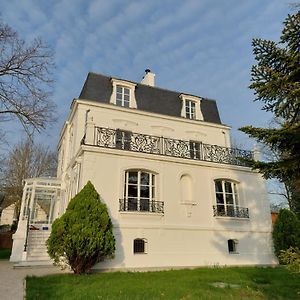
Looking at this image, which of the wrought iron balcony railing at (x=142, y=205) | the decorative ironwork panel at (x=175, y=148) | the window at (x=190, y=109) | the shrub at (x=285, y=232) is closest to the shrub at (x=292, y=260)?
the wrought iron balcony railing at (x=142, y=205)

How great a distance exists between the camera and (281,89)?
18.8 ft

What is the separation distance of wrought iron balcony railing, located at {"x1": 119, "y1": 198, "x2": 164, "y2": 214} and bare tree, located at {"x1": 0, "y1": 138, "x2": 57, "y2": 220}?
16.8 meters

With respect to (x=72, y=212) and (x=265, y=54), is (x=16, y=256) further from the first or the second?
(x=265, y=54)

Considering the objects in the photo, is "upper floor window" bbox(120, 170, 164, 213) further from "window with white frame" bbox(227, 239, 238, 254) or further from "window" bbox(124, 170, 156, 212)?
"window with white frame" bbox(227, 239, 238, 254)

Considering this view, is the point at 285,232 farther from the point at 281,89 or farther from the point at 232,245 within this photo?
the point at 281,89

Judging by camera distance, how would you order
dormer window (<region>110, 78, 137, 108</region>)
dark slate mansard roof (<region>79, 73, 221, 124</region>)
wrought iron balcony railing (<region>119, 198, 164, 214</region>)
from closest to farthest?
wrought iron balcony railing (<region>119, 198, 164, 214</region>)
dark slate mansard roof (<region>79, 73, 221, 124</region>)
dormer window (<region>110, 78, 137, 108</region>)

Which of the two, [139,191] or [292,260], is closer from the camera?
[292,260]

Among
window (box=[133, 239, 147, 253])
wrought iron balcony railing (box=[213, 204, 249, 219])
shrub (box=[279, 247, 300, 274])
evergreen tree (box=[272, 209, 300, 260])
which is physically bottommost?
shrub (box=[279, 247, 300, 274])

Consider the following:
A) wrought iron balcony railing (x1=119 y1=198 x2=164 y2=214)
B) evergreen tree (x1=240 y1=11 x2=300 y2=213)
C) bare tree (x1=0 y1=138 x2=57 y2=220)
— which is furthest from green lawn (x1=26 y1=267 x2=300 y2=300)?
bare tree (x1=0 y1=138 x2=57 y2=220)

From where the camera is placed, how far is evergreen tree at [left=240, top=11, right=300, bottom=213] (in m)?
5.57

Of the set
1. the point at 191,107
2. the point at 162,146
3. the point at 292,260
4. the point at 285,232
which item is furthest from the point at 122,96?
the point at 292,260

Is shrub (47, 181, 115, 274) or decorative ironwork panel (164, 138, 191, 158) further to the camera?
decorative ironwork panel (164, 138, 191, 158)

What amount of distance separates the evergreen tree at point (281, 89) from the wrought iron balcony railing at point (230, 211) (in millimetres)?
6504

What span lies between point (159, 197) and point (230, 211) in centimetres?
367
